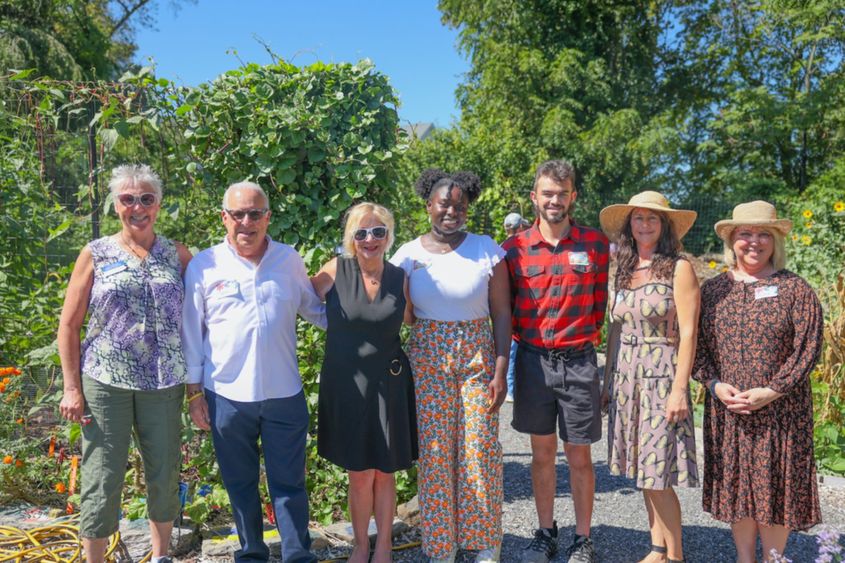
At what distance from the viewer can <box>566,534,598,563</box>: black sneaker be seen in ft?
10.4

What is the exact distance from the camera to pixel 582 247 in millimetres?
3090

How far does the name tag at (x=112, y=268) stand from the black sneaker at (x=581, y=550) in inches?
91.1

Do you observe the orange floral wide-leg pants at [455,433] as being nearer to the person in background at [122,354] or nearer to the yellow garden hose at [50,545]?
A: the yellow garden hose at [50,545]

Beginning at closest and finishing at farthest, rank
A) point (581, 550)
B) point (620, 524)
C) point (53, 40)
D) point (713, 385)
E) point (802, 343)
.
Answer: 1. point (802, 343)
2. point (713, 385)
3. point (581, 550)
4. point (620, 524)
5. point (53, 40)

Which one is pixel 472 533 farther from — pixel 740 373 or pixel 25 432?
pixel 25 432

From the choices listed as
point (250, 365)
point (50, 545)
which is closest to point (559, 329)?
point (250, 365)

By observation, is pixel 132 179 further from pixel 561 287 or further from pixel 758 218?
pixel 758 218

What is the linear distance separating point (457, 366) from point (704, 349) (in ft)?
3.57

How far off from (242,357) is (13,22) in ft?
Answer: 51.7

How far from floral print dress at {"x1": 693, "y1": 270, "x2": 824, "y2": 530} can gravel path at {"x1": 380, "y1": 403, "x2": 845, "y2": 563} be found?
577 mm

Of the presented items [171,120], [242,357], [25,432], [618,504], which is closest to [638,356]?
[618,504]

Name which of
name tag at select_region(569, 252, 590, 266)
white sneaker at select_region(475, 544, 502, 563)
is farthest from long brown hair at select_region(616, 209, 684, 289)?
white sneaker at select_region(475, 544, 502, 563)

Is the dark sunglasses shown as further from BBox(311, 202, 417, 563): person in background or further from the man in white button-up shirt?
BBox(311, 202, 417, 563): person in background

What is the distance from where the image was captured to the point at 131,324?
268 cm
